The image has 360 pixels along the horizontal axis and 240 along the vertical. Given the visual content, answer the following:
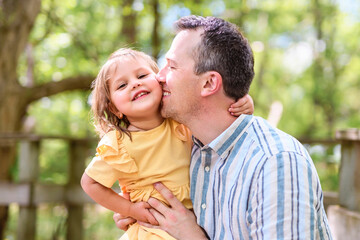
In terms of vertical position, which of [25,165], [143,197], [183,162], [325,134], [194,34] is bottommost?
[325,134]

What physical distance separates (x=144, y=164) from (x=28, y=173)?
130 inches

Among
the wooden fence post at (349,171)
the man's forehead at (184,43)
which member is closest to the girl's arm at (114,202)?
the man's forehead at (184,43)

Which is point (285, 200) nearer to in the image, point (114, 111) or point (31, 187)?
point (114, 111)

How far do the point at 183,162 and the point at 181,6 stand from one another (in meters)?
4.89

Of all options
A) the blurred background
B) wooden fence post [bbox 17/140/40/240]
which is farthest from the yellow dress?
wooden fence post [bbox 17/140/40/240]

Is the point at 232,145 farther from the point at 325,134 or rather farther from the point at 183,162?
the point at 325,134

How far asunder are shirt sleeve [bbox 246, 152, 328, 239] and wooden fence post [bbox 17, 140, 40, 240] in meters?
3.81

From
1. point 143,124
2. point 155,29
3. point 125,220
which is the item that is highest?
point 155,29

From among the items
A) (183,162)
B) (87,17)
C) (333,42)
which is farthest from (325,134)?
(183,162)

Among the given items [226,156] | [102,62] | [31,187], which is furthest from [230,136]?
[102,62]

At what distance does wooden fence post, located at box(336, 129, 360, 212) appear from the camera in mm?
2769

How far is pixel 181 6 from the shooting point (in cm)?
659

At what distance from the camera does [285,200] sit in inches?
58.5

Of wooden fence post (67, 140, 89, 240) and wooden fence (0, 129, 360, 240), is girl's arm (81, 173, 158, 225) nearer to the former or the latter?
wooden fence (0, 129, 360, 240)
